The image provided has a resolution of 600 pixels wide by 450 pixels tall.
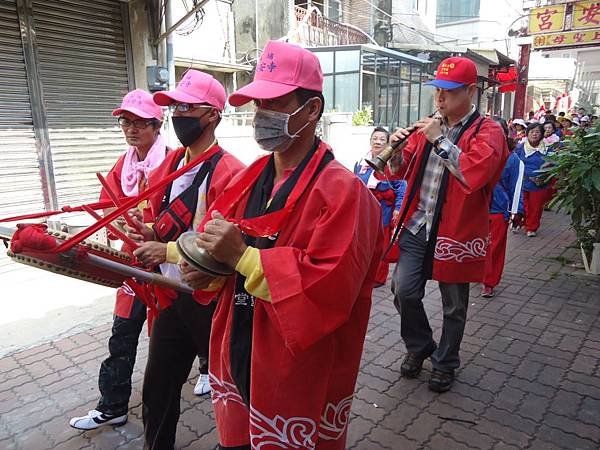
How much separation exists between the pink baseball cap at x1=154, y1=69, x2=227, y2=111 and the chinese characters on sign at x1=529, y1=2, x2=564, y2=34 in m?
13.3

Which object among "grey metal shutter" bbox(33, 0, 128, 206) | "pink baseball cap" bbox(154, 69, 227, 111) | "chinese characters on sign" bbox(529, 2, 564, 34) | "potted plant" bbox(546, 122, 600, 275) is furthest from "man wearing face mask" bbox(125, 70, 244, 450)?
"chinese characters on sign" bbox(529, 2, 564, 34)

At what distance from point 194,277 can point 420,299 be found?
2.10 metres

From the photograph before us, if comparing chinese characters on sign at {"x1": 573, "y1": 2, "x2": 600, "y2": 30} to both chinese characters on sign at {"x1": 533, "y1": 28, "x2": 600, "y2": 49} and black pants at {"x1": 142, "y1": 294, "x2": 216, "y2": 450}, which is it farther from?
black pants at {"x1": 142, "y1": 294, "x2": 216, "y2": 450}

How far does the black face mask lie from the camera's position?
7.96ft

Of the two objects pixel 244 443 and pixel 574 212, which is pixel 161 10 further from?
pixel 244 443

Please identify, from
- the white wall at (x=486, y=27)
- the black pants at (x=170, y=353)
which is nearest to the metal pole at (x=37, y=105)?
the black pants at (x=170, y=353)

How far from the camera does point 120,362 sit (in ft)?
9.37

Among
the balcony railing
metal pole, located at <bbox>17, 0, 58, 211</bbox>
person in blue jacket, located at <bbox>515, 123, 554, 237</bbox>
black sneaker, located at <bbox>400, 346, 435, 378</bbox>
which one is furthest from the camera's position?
the balcony railing

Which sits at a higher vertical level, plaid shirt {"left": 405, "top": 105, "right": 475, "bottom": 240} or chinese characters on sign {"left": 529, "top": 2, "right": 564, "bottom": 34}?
chinese characters on sign {"left": 529, "top": 2, "right": 564, "bottom": 34}

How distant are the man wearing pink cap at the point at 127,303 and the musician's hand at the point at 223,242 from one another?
1519mm

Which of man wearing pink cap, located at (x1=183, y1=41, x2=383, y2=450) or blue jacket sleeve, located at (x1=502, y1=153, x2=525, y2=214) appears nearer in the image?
man wearing pink cap, located at (x1=183, y1=41, x2=383, y2=450)

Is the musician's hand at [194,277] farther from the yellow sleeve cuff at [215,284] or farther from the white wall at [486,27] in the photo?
the white wall at [486,27]

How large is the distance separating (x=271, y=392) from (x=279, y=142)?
84cm

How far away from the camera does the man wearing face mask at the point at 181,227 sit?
2.31m
